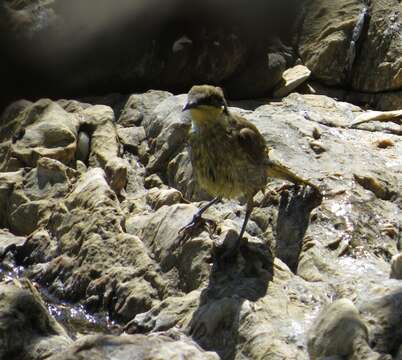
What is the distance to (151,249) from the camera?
6.54m

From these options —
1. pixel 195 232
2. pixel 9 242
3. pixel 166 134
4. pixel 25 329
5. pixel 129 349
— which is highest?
pixel 129 349

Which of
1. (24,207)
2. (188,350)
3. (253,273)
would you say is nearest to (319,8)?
(24,207)

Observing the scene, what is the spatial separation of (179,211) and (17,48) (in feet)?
11.7

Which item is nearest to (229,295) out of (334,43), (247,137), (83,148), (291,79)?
(247,137)

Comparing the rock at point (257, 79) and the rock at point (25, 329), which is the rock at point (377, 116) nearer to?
the rock at point (257, 79)

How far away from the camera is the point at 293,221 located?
22.5ft

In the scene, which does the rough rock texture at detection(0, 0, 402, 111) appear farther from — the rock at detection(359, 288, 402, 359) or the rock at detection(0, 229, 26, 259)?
the rock at detection(359, 288, 402, 359)

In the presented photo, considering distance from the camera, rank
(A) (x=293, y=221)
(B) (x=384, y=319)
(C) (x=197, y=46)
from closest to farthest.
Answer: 1. (B) (x=384, y=319)
2. (A) (x=293, y=221)
3. (C) (x=197, y=46)

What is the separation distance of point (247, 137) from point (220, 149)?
25cm

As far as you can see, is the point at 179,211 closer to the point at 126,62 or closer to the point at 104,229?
the point at 104,229

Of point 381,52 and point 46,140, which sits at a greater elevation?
point 381,52

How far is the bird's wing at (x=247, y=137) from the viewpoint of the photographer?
6184 millimetres

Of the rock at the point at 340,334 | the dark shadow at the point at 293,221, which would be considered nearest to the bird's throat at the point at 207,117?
the dark shadow at the point at 293,221

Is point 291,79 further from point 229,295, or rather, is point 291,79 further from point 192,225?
point 229,295
